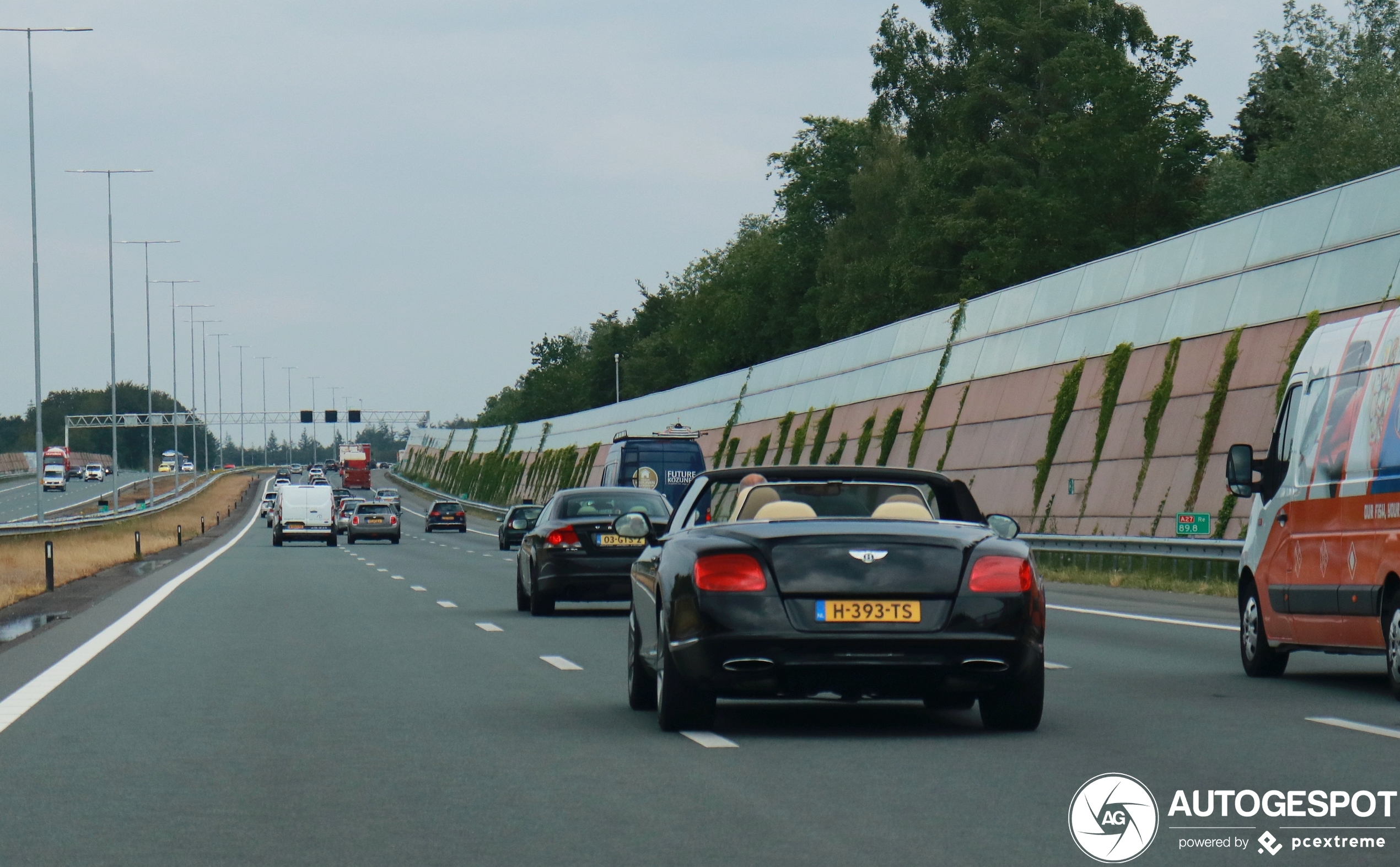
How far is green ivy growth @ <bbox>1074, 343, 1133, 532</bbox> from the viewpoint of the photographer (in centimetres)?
4038

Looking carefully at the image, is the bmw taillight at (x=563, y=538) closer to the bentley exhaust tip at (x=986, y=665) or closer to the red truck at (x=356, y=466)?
the bentley exhaust tip at (x=986, y=665)

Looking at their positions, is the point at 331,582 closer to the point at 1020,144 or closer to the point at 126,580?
the point at 126,580

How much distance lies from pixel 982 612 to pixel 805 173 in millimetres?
111546

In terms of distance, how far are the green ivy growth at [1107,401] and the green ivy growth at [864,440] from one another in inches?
597

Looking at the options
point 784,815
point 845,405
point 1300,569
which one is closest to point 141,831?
point 784,815

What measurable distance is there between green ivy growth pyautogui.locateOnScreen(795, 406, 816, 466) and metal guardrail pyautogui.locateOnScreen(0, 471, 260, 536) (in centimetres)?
2244

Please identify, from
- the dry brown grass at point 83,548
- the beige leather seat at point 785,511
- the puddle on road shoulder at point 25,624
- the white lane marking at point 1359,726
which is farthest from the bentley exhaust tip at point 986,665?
the dry brown grass at point 83,548

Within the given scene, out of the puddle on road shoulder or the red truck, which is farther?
the red truck

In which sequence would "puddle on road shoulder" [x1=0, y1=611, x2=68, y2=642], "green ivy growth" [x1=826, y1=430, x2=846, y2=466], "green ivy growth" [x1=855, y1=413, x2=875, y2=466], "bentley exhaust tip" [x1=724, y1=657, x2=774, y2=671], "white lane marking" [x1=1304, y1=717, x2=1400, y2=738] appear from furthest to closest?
"green ivy growth" [x1=826, y1=430, x2=846, y2=466] → "green ivy growth" [x1=855, y1=413, x2=875, y2=466] → "puddle on road shoulder" [x1=0, y1=611, x2=68, y2=642] → "white lane marking" [x1=1304, y1=717, x2=1400, y2=738] → "bentley exhaust tip" [x1=724, y1=657, x2=774, y2=671]

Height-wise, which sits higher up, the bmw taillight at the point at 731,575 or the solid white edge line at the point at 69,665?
the bmw taillight at the point at 731,575

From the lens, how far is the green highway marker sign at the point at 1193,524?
28.1 m

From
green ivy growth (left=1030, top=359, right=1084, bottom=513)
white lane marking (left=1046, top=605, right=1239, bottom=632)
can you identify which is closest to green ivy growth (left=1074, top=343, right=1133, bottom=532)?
green ivy growth (left=1030, top=359, right=1084, bottom=513)

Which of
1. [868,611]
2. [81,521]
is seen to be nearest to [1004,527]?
[868,611]

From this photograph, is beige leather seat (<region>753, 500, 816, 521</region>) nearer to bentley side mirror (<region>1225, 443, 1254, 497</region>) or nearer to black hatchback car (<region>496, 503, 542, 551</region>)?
bentley side mirror (<region>1225, 443, 1254, 497</region>)
